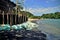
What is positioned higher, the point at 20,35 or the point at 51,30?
the point at 20,35

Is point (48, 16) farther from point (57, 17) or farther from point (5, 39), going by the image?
point (5, 39)

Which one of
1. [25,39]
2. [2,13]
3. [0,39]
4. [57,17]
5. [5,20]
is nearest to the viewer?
[0,39]

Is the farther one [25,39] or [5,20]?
[5,20]

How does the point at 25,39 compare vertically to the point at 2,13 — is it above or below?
below

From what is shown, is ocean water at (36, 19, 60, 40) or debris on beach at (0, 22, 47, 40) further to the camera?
ocean water at (36, 19, 60, 40)

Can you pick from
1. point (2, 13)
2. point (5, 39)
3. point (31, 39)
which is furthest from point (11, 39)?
point (2, 13)

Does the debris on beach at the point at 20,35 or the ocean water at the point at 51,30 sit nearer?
the debris on beach at the point at 20,35

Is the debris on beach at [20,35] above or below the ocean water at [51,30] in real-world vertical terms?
above

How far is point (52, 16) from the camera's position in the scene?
192750 mm

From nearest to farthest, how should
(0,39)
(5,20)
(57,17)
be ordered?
(0,39) → (5,20) → (57,17)

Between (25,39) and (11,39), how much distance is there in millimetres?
1521

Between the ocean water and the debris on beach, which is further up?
the debris on beach

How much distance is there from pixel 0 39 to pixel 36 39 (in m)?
3.88

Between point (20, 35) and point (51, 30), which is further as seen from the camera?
point (51, 30)
